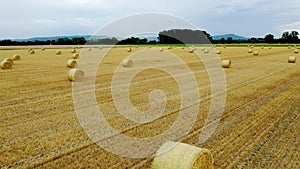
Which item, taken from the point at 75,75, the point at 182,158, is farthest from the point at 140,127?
the point at 75,75

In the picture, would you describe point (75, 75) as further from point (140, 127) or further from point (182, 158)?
point (182, 158)

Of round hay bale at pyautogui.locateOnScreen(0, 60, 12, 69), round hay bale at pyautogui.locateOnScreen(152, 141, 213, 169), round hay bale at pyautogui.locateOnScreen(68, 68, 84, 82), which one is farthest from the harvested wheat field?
round hay bale at pyautogui.locateOnScreen(0, 60, 12, 69)

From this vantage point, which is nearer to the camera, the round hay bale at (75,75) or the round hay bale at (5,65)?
the round hay bale at (75,75)

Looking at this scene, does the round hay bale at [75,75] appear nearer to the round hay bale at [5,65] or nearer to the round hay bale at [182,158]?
the round hay bale at [5,65]

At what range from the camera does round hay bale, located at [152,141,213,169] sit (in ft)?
14.9

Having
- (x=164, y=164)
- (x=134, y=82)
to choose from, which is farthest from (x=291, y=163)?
(x=134, y=82)

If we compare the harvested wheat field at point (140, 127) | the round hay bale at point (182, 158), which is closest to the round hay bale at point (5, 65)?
the harvested wheat field at point (140, 127)

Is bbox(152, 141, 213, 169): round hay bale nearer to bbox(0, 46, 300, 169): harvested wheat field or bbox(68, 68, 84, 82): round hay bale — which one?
bbox(0, 46, 300, 169): harvested wheat field

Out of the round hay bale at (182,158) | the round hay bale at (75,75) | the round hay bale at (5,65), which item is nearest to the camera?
the round hay bale at (182,158)

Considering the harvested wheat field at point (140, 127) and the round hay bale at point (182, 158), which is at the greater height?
the round hay bale at point (182, 158)

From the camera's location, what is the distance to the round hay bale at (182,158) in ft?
14.9

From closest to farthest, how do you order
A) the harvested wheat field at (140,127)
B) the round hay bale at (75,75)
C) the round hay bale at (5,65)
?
the harvested wheat field at (140,127) → the round hay bale at (75,75) → the round hay bale at (5,65)

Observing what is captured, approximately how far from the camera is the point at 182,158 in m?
4.59

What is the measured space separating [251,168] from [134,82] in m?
8.92
